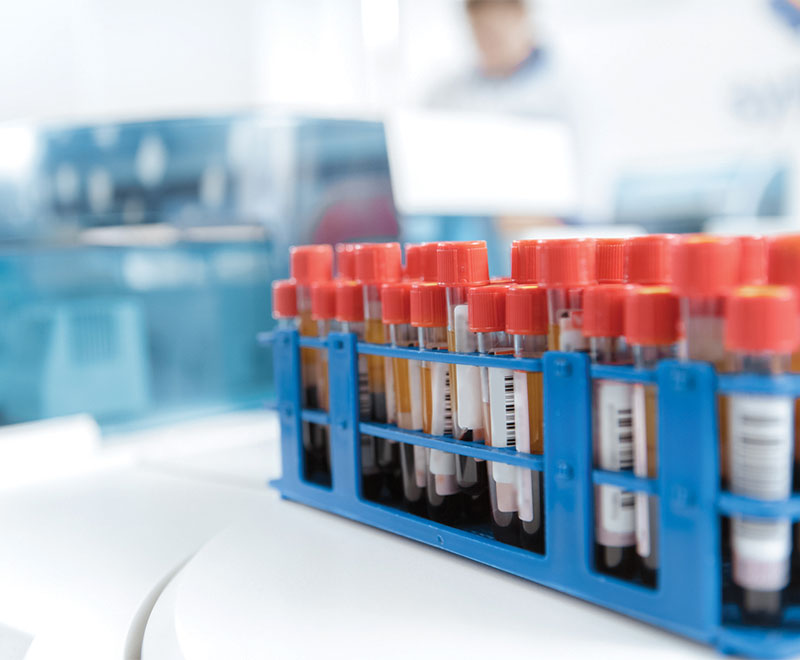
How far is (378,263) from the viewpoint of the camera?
2.43 ft

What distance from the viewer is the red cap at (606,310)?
1.75 ft

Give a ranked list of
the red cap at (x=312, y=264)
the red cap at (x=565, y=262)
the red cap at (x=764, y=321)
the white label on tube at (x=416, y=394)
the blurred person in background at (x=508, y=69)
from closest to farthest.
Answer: the red cap at (x=764, y=321)
the red cap at (x=565, y=262)
the white label on tube at (x=416, y=394)
the red cap at (x=312, y=264)
the blurred person in background at (x=508, y=69)

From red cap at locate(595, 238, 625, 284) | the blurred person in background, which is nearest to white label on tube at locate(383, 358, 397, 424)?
red cap at locate(595, 238, 625, 284)

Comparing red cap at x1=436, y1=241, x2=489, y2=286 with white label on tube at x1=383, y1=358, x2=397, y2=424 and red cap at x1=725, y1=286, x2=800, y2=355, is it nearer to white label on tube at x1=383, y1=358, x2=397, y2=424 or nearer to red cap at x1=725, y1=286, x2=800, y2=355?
white label on tube at x1=383, y1=358, x2=397, y2=424

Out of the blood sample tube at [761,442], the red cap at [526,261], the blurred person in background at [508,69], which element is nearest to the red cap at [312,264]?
the red cap at [526,261]

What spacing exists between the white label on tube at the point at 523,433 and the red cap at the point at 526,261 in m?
0.09

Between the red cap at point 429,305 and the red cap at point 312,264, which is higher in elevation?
the red cap at point 312,264

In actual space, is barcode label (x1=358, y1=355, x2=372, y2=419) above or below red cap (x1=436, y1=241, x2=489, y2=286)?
below

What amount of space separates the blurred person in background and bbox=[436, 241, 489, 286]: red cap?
1778 millimetres

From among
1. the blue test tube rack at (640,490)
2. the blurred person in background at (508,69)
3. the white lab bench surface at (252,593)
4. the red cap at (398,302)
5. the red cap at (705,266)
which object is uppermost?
the blurred person in background at (508,69)

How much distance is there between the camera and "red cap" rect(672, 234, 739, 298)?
1.56 ft

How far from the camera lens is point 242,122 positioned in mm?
1318

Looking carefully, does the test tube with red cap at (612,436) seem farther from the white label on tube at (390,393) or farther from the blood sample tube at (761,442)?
the white label on tube at (390,393)

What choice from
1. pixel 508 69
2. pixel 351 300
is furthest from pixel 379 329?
pixel 508 69
